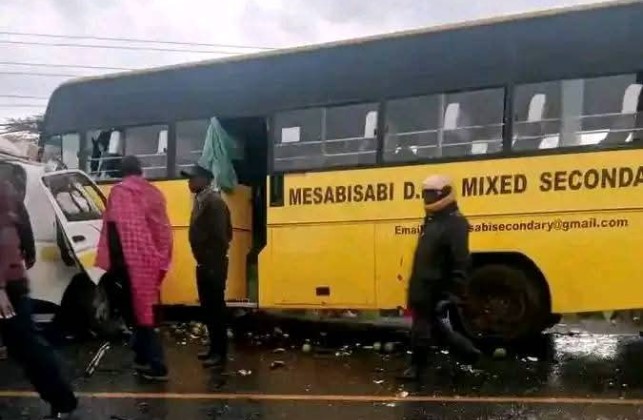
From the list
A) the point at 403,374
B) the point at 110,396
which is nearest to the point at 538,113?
the point at 403,374

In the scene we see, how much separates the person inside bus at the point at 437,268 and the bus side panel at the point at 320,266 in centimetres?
226

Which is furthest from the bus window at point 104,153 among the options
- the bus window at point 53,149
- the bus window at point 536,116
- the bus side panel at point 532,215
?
the bus window at point 536,116

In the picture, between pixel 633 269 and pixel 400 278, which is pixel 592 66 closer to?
pixel 633 269

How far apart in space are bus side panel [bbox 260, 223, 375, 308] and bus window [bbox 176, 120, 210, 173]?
5.62 ft

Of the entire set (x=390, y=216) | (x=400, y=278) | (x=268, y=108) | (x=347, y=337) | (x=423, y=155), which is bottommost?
(x=347, y=337)

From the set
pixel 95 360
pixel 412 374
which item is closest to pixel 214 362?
pixel 95 360

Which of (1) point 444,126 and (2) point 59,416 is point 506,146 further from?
(2) point 59,416

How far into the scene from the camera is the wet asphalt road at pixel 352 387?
5.95 meters

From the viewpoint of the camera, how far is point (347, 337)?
10156mm

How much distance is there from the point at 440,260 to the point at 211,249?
223cm

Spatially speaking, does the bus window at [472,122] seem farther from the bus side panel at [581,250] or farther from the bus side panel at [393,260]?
the bus side panel at [393,260]

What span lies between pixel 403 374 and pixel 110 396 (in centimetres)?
248

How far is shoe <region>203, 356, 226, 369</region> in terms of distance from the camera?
7844 millimetres

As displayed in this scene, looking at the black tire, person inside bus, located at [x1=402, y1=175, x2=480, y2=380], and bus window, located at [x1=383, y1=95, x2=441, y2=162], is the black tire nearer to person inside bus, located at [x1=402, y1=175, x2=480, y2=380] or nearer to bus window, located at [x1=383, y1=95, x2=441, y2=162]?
bus window, located at [x1=383, y1=95, x2=441, y2=162]
